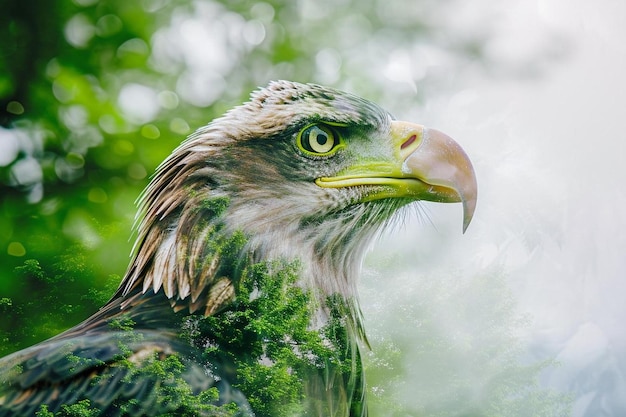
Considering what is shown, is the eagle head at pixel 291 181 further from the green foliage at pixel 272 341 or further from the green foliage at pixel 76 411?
the green foliage at pixel 76 411

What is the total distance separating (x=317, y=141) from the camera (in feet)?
4.28

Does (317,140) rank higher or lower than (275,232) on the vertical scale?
higher

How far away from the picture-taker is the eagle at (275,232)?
4.11 feet

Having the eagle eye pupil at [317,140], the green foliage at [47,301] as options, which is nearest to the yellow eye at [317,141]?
the eagle eye pupil at [317,140]

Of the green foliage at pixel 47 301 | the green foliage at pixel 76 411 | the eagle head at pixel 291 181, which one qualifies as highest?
the eagle head at pixel 291 181

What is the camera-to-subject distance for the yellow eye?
4.27ft

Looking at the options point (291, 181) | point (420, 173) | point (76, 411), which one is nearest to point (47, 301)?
point (76, 411)

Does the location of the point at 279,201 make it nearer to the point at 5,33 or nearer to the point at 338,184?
the point at 338,184

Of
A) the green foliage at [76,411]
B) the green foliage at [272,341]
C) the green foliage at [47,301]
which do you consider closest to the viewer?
the green foliage at [76,411]

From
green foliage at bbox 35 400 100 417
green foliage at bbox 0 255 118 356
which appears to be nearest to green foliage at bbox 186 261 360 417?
green foliage at bbox 35 400 100 417

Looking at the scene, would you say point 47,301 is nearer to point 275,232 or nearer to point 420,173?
point 275,232

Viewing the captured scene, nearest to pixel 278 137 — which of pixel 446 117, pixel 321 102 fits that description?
pixel 321 102

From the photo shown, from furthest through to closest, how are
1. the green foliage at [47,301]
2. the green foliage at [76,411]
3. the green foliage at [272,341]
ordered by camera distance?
the green foliage at [47,301] < the green foliage at [272,341] < the green foliage at [76,411]

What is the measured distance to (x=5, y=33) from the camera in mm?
1711
